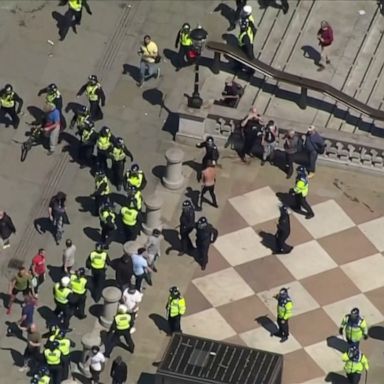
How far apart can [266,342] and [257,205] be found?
5081mm

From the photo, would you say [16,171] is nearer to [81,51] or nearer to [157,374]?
[81,51]

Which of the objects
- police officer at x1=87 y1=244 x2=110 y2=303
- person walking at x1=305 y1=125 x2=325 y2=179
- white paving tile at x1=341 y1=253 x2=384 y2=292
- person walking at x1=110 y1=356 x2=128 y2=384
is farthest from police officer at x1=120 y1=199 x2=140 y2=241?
white paving tile at x1=341 y1=253 x2=384 y2=292

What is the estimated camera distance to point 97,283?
186ft

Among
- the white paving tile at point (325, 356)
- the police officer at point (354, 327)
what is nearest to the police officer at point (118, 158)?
the white paving tile at point (325, 356)

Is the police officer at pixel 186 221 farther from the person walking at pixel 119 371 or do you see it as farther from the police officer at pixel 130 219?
the person walking at pixel 119 371

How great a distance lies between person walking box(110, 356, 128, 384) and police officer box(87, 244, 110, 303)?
2.98 m

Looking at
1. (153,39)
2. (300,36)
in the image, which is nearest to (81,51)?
(153,39)

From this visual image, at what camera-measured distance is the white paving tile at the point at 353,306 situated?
56969 millimetres

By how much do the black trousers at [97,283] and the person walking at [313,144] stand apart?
23.6ft

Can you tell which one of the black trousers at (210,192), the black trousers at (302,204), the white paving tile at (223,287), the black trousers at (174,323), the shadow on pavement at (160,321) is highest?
the black trousers at (302,204)

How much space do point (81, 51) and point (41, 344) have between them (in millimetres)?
11604

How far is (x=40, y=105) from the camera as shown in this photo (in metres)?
62.2

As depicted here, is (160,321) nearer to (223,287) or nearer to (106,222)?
(223,287)

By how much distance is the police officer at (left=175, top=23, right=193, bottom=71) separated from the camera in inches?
2469
